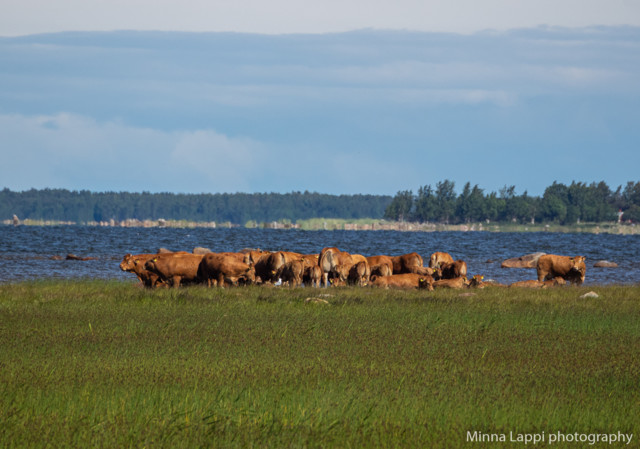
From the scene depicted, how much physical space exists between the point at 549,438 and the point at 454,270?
2569cm

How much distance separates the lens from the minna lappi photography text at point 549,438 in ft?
32.8

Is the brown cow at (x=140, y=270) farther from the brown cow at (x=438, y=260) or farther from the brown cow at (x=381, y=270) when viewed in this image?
the brown cow at (x=438, y=260)

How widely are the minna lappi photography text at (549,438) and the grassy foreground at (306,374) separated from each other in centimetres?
13

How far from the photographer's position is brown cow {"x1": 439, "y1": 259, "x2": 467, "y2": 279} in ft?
116

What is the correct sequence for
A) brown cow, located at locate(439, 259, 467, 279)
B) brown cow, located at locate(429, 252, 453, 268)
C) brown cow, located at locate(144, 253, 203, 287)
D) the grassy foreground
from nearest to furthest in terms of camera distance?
1. the grassy foreground
2. brown cow, located at locate(144, 253, 203, 287)
3. brown cow, located at locate(439, 259, 467, 279)
4. brown cow, located at locate(429, 252, 453, 268)

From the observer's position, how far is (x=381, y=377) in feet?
44.3

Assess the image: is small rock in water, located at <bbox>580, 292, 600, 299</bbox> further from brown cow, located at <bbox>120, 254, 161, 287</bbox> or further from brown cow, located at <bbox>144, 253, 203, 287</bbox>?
brown cow, located at <bbox>120, 254, 161, 287</bbox>

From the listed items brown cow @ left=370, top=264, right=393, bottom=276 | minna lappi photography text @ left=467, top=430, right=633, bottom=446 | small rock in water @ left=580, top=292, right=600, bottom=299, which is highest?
brown cow @ left=370, top=264, right=393, bottom=276

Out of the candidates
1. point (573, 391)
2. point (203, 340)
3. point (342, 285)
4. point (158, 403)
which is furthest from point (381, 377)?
point (342, 285)

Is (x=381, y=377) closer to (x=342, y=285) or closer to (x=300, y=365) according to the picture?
(x=300, y=365)

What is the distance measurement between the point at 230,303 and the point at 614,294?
14962 mm

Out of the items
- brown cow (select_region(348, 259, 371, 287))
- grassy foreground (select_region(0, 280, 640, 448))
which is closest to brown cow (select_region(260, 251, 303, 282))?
brown cow (select_region(348, 259, 371, 287))

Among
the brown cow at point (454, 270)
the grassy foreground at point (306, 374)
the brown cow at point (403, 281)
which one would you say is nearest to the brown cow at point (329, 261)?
the brown cow at point (403, 281)

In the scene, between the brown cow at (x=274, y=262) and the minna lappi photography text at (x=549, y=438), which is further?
the brown cow at (x=274, y=262)
